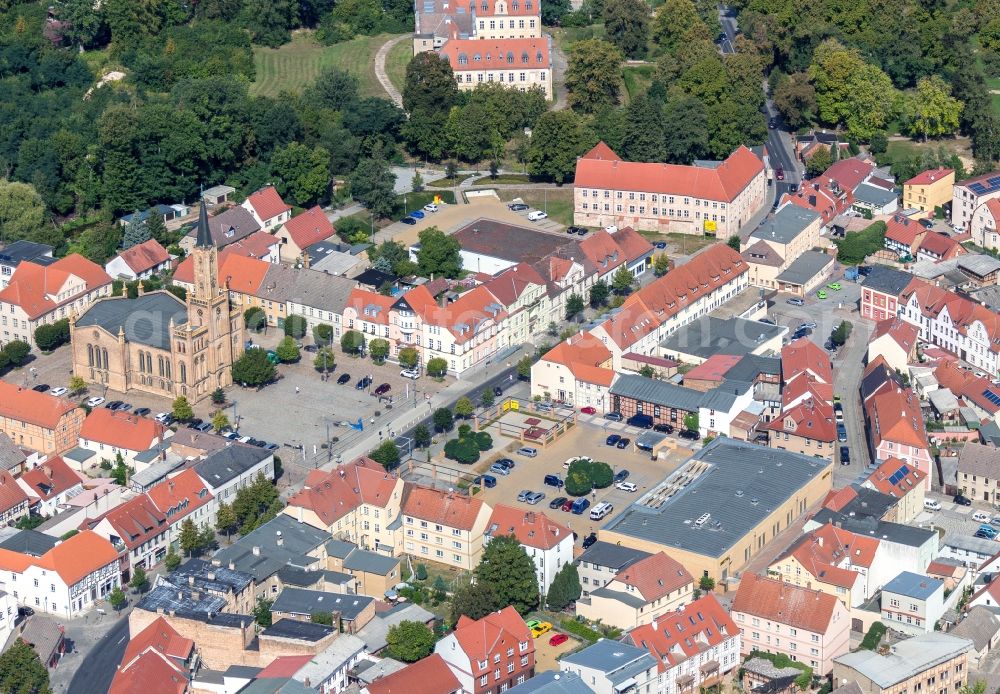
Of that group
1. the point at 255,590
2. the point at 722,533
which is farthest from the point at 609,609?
the point at 255,590

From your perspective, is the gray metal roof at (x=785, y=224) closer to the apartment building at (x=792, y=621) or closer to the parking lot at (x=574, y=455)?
the parking lot at (x=574, y=455)

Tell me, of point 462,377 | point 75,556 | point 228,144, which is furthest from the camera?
point 228,144

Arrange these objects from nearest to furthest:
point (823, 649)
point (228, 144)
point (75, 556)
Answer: point (823, 649), point (75, 556), point (228, 144)

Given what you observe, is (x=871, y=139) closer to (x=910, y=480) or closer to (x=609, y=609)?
(x=910, y=480)

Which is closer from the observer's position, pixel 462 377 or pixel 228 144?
pixel 462 377

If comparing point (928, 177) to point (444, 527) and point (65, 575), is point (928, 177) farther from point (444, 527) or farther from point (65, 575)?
point (65, 575)

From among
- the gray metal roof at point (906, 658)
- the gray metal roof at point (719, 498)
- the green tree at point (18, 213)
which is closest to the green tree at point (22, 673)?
the gray metal roof at point (719, 498)

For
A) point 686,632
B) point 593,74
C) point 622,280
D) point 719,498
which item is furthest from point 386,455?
point 593,74
